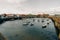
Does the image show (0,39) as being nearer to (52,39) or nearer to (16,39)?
(16,39)

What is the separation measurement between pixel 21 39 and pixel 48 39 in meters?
9.37

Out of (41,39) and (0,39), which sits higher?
(0,39)

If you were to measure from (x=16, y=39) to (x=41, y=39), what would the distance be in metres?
8.51

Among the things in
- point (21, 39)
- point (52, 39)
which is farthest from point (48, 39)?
point (21, 39)

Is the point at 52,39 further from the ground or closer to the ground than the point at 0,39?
closer to the ground

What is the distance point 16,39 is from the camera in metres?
48.6

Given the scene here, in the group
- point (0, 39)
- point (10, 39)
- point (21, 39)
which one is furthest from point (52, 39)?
point (0, 39)

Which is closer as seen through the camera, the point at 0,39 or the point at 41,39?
the point at 0,39

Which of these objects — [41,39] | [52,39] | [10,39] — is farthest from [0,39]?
[52,39]

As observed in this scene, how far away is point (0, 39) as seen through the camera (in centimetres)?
3766

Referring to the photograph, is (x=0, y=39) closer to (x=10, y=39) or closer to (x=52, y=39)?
(x=10, y=39)

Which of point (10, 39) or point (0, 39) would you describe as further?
point (10, 39)

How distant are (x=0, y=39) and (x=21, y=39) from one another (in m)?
12.2

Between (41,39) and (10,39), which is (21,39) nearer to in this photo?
(10,39)
